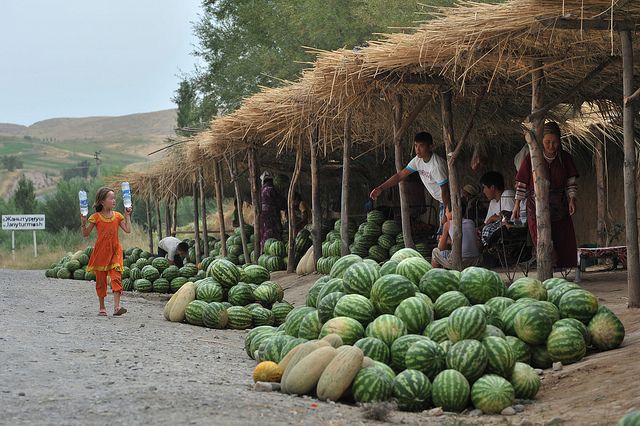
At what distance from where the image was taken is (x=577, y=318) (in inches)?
313

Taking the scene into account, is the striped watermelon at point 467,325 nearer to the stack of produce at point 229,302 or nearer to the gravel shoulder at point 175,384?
the gravel shoulder at point 175,384

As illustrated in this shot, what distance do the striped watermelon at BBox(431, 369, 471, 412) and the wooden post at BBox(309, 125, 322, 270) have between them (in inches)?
367

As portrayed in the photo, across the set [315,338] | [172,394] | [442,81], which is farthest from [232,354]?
[442,81]

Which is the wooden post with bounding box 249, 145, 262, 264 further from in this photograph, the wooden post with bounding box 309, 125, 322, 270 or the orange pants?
the orange pants

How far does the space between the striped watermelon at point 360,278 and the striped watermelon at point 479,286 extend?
729mm

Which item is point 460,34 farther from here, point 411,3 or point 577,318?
point 411,3

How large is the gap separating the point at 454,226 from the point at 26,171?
92481 millimetres

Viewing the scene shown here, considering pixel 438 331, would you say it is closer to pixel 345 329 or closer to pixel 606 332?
pixel 345 329

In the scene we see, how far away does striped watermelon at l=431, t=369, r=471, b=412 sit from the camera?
660 centimetres

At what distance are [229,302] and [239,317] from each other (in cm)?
44

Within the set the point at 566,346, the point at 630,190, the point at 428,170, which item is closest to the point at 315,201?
the point at 428,170

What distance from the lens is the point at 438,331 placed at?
290 inches

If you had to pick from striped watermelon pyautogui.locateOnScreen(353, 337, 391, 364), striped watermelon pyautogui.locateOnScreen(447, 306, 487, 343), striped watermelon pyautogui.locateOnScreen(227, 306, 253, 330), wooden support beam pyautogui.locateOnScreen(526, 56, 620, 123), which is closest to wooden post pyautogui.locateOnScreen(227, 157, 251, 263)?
striped watermelon pyautogui.locateOnScreen(227, 306, 253, 330)

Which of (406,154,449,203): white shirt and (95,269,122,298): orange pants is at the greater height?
(406,154,449,203): white shirt
